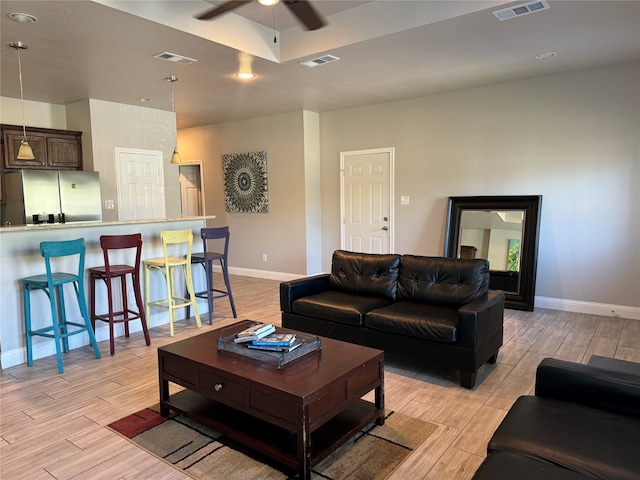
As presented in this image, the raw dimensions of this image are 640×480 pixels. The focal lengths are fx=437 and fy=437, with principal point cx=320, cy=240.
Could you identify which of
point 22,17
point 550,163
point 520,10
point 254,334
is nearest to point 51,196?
point 22,17

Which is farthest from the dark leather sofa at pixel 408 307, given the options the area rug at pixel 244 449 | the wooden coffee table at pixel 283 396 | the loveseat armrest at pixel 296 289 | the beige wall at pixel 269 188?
the beige wall at pixel 269 188

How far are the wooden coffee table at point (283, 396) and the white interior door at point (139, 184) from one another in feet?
13.5

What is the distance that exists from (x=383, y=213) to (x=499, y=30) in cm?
317

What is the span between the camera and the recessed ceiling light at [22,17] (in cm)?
298

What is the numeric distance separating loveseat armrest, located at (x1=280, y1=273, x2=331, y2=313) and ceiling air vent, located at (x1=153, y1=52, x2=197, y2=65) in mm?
2226

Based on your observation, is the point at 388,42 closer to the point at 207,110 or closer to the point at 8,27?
the point at 8,27

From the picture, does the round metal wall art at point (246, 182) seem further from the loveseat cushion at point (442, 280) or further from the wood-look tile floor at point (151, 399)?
the loveseat cushion at point (442, 280)

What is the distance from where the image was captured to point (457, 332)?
2943mm

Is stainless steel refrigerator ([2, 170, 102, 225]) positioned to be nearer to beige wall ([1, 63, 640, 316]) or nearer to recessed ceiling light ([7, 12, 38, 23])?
beige wall ([1, 63, 640, 316])

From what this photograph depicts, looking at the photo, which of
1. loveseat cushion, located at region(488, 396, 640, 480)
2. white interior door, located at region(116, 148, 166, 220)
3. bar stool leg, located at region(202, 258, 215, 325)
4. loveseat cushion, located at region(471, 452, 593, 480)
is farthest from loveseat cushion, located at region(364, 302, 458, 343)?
white interior door, located at region(116, 148, 166, 220)

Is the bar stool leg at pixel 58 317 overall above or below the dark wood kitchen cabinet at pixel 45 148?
below

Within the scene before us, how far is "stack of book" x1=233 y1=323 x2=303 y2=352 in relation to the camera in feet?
7.74

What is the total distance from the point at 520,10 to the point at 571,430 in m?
2.77

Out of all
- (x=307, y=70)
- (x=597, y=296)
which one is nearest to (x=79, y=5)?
(x=307, y=70)
